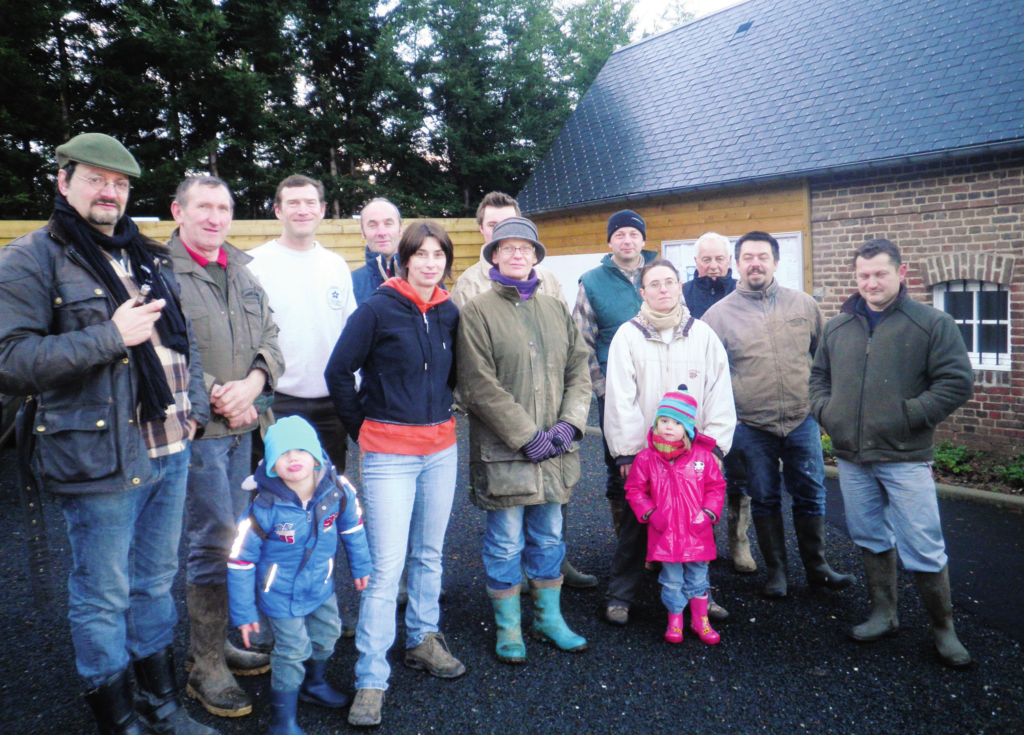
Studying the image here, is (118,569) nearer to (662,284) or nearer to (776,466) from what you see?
(662,284)

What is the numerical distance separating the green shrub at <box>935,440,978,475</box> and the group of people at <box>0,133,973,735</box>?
384 centimetres

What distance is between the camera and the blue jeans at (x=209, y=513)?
3.12 m

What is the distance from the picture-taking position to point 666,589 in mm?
3795

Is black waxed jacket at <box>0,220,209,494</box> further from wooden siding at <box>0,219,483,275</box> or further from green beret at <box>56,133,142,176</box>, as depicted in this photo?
wooden siding at <box>0,219,483,275</box>

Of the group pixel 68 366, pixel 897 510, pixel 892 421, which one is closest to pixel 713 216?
pixel 892 421

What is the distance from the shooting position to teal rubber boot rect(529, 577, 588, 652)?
367 cm

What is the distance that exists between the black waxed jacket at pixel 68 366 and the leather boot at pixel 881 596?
3563 millimetres

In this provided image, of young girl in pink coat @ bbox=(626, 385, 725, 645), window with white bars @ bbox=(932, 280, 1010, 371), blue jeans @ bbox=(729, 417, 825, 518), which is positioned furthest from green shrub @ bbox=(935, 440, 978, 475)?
young girl in pink coat @ bbox=(626, 385, 725, 645)

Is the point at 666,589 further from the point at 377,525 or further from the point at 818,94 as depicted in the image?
the point at 818,94

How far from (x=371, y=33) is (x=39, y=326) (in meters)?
17.5

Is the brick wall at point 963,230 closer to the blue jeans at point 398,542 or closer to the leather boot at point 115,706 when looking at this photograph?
the blue jeans at point 398,542

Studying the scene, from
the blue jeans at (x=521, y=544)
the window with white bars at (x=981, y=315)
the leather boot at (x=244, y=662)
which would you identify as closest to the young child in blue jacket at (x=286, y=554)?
the leather boot at (x=244, y=662)

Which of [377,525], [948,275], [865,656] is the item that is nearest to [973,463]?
[948,275]

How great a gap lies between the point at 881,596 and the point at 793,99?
8349 millimetres
